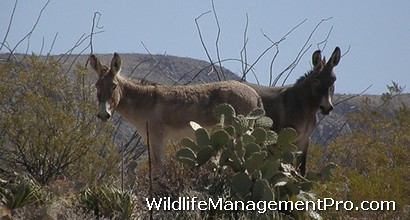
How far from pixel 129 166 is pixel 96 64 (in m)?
1.48

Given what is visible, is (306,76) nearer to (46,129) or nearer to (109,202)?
(46,129)

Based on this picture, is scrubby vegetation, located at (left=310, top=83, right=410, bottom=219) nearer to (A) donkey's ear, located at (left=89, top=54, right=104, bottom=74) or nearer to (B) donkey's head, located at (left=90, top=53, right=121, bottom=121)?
(B) donkey's head, located at (left=90, top=53, right=121, bottom=121)

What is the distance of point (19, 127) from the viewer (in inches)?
508

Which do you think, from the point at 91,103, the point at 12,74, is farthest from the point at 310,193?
the point at 12,74

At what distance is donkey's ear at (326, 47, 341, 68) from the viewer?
46.9 ft

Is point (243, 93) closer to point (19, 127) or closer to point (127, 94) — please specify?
point (127, 94)

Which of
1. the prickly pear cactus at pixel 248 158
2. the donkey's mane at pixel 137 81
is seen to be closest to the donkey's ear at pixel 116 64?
the donkey's mane at pixel 137 81

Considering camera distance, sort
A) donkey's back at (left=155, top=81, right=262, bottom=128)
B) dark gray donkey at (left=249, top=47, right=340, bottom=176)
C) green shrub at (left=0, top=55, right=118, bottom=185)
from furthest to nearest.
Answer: dark gray donkey at (left=249, top=47, right=340, bottom=176) → donkey's back at (left=155, top=81, right=262, bottom=128) → green shrub at (left=0, top=55, right=118, bottom=185)

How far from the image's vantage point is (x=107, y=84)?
12.6 m

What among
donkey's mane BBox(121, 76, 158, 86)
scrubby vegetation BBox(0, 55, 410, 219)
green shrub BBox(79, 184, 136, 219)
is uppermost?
donkey's mane BBox(121, 76, 158, 86)

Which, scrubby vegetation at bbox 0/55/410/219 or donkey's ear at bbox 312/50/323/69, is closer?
scrubby vegetation at bbox 0/55/410/219

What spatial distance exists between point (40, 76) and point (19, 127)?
97 cm

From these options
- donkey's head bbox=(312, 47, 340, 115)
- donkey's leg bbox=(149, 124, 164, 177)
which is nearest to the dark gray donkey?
donkey's head bbox=(312, 47, 340, 115)

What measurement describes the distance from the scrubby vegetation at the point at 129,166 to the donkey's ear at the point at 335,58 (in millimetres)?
1563
